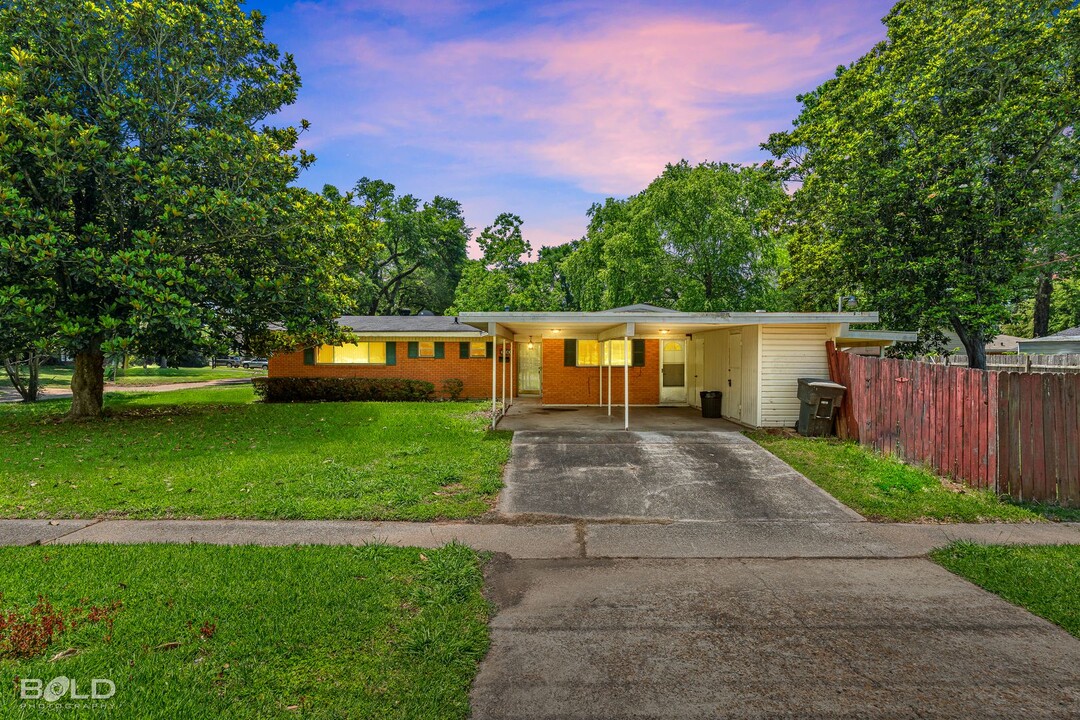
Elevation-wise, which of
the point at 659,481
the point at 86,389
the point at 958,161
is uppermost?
the point at 958,161

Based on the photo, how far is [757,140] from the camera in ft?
69.4

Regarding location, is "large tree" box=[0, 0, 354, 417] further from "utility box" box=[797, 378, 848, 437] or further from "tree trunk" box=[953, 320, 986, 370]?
"tree trunk" box=[953, 320, 986, 370]

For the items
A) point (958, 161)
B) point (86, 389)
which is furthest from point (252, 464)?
point (958, 161)

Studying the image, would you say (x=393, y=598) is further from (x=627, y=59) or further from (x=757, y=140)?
(x=757, y=140)

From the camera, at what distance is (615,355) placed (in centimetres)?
1583

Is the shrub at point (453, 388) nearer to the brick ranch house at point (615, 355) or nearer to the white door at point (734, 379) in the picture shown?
the brick ranch house at point (615, 355)

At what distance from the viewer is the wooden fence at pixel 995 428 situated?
617 cm

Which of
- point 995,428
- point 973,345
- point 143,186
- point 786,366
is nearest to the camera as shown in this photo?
point 995,428

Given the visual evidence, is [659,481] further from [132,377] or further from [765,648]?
[132,377]

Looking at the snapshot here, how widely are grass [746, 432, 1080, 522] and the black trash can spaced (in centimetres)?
365

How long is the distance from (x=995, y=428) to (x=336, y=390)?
17163 mm

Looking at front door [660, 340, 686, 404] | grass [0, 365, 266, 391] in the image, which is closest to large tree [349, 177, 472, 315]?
grass [0, 365, 266, 391]

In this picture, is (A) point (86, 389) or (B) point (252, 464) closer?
(B) point (252, 464)

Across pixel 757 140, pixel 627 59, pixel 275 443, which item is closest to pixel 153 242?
pixel 275 443
